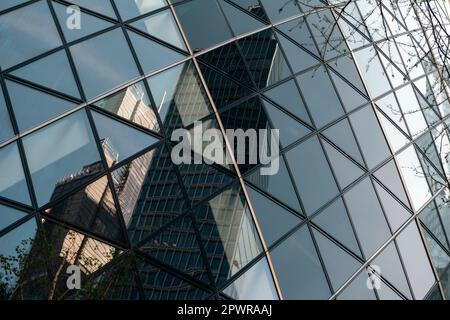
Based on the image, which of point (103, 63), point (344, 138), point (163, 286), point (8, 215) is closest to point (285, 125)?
point (344, 138)

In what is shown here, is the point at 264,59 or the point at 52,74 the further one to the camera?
the point at 264,59

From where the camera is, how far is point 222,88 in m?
17.3

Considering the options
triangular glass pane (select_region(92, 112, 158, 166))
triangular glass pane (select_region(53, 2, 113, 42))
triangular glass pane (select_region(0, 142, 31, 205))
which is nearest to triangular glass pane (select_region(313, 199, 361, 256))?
triangular glass pane (select_region(92, 112, 158, 166))

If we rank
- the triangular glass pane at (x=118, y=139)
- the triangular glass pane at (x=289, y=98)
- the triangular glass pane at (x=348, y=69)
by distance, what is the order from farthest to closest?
the triangular glass pane at (x=348, y=69), the triangular glass pane at (x=289, y=98), the triangular glass pane at (x=118, y=139)

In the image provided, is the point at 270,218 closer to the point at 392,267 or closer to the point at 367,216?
the point at 367,216

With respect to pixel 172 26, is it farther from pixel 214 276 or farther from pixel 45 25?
pixel 214 276

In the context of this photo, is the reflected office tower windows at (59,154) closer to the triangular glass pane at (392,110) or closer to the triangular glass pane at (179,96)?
the triangular glass pane at (179,96)

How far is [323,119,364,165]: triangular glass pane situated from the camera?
19.0m

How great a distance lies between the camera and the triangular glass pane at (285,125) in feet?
57.8

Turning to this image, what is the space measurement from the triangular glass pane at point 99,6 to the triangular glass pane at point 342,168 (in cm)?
805

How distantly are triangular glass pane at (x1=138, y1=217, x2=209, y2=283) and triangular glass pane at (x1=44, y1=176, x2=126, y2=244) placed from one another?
813 millimetres

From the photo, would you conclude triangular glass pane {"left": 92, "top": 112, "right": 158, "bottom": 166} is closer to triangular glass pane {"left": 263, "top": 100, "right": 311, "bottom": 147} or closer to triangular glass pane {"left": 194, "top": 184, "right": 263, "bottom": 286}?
triangular glass pane {"left": 194, "top": 184, "right": 263, "bottom": 286}

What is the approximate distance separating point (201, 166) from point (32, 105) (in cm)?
489

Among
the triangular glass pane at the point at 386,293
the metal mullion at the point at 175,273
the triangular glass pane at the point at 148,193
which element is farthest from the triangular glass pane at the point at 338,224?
the triangular glass pane at the point at 148,193
